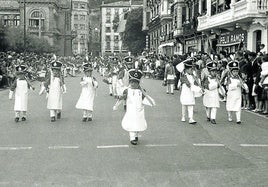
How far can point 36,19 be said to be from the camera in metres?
114

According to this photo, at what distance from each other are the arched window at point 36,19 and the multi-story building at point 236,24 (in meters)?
77.1

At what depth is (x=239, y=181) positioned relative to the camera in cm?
762

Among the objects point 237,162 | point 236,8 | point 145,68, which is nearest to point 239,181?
point 237,162

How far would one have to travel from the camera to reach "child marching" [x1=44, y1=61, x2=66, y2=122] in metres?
14.8

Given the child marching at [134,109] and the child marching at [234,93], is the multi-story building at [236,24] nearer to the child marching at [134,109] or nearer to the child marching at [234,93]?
the child marching at [234,93]

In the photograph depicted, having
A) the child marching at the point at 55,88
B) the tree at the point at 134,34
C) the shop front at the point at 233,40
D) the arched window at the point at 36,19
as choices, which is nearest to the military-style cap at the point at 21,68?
the child marching at the point at 55,88

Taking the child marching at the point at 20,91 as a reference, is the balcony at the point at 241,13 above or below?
above

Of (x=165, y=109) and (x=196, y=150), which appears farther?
(x=165, y=109)

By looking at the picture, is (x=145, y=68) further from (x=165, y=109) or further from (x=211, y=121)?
(x=211, y=121)

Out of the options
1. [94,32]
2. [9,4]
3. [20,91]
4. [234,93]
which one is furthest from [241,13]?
[94,32]

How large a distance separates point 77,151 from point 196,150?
2243mm

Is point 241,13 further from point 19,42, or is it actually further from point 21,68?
point 19,42

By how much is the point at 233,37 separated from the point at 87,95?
816 inches

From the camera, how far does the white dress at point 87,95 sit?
14.7 m
